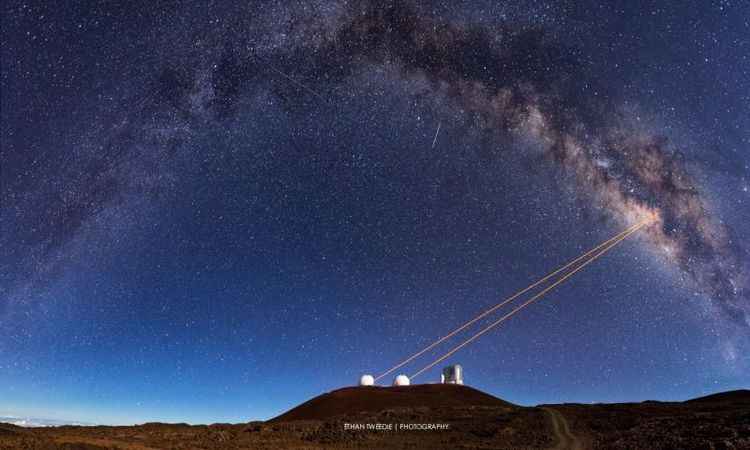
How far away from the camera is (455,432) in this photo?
33.0 meters

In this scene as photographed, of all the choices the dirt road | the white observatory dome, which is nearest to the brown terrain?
the dirt road

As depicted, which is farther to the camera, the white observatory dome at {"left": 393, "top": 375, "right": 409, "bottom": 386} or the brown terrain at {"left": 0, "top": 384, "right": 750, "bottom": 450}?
the white observatory dome at {"left": 393, "top": 375, "right": 409, "bottom": 386}

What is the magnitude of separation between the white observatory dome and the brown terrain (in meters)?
22.8

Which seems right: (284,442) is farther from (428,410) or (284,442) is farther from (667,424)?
(667,424)

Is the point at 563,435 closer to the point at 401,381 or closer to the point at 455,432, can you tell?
the point at 455,432

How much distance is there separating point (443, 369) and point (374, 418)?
3180 cm

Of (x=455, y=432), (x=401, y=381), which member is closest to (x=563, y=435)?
(x=455, y=432)

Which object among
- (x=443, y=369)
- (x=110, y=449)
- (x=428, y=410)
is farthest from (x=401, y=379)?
(x=110, y=449)

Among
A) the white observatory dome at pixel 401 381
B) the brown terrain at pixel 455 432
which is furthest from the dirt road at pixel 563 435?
the white observatory dome at pixel 401 381

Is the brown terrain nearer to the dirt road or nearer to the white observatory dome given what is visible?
the dirt road

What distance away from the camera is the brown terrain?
84.7ft

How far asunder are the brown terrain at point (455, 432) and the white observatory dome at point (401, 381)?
22.8 meters

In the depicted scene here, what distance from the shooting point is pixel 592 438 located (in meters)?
31.5

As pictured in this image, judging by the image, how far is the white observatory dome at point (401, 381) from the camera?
219ft
